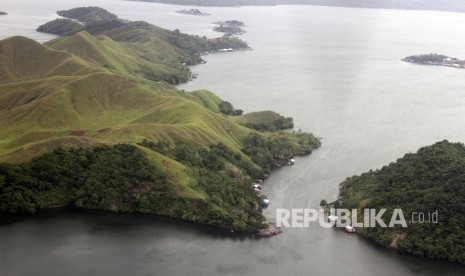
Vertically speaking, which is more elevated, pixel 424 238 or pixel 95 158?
pixel 95 158

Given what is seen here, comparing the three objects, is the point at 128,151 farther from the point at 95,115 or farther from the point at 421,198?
the point at 421,198

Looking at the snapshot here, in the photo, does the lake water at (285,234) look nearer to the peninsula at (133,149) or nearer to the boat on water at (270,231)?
the boat on water at (270,231)

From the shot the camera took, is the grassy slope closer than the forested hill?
No

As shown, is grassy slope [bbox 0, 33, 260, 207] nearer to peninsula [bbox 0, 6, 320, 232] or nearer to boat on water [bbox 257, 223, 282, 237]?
peninsula [bbox 0, 6, 320, 232]

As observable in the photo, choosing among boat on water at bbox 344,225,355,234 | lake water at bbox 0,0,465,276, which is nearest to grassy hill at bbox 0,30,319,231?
lake water at bbox 0,0,465,276

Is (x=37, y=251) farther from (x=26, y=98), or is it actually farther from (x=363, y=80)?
(x=363, y=80)

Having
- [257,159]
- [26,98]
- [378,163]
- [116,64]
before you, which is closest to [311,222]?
[257,159]

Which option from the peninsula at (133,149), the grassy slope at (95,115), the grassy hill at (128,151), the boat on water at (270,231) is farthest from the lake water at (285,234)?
the grassy slope at (95,115)
